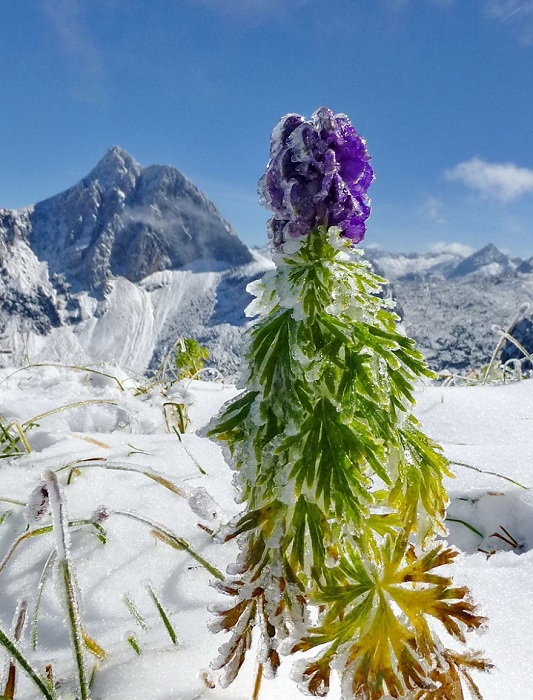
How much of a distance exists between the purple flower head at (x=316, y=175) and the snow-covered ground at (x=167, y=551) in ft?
3.39

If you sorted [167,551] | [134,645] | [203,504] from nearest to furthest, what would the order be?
[134,645], [203,504], [167,551]

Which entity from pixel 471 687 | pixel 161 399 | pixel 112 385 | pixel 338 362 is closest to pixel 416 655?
pixel 471 687

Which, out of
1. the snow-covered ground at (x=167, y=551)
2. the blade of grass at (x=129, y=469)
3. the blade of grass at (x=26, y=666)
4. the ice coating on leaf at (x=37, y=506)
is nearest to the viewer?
the blade of grass at (x=26, y=666)

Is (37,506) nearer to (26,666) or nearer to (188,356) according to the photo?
(26,666)

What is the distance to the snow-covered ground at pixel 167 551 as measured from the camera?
5.48 ft

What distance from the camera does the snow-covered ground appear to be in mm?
1669

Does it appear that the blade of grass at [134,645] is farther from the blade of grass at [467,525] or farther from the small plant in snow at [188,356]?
the small plant in snow at [188,356]

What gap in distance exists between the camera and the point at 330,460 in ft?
4.22

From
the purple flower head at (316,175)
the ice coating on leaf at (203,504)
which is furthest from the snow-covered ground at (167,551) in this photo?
the purple flower head at (316,175)

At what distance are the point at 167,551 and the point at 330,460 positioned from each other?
1463mm

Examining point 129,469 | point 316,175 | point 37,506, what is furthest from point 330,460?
point 129,469

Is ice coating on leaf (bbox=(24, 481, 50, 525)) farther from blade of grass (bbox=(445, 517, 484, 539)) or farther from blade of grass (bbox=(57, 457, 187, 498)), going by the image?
blade of grass (bbox=(445, 517, 484, 539))

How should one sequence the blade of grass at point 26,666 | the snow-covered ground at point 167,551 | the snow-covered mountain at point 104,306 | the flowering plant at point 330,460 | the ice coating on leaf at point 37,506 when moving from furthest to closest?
the snow-covered mountain at point 104,306 < the ice coating on leaf at point 37,506 < the snow-covered ground at point 167,551 < the blade of grass at point 26,666 < the flowering plant at point 330,460

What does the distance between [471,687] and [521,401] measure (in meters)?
3.89
